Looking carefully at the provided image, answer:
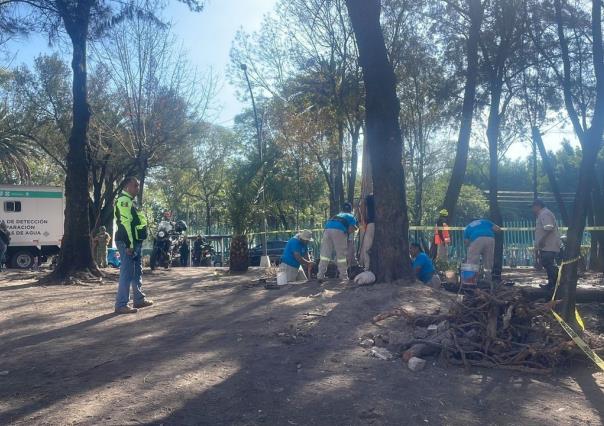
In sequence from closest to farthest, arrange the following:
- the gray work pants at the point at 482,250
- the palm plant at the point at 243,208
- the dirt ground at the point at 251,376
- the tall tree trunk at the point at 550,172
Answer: the dirt ground at the point at 251,376, the gray work pants at the point at 482,250, the palm plant at the point at 243,208, the tall tree trunk at the point at 550,172

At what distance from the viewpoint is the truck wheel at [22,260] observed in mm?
22312

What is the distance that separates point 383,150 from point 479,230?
3087 mm

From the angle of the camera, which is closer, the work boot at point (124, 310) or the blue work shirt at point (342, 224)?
the work boot at point (124, 310)

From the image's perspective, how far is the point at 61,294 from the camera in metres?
9.83

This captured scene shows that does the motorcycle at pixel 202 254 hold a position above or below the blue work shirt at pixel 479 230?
below

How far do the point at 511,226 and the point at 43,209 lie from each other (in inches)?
698

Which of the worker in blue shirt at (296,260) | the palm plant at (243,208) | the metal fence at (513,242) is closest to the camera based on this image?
the worker in blue shirt at (296,260)

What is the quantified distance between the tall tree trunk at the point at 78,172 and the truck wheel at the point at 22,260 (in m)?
11.6

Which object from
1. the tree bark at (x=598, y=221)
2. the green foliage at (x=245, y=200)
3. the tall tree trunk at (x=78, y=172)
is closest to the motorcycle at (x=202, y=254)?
the green foliage at (x=245, y=200)

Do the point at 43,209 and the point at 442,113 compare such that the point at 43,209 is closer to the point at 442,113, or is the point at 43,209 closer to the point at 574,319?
the point at 442,113

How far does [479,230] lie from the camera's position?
11.0 m

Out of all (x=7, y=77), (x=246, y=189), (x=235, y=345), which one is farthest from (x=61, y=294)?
(x=7, y=77)

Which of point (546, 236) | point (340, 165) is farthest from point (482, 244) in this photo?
point (340, 165)

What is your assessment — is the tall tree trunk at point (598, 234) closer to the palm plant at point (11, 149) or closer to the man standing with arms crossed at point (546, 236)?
the man standing with arms crossed at point (546, 236)
